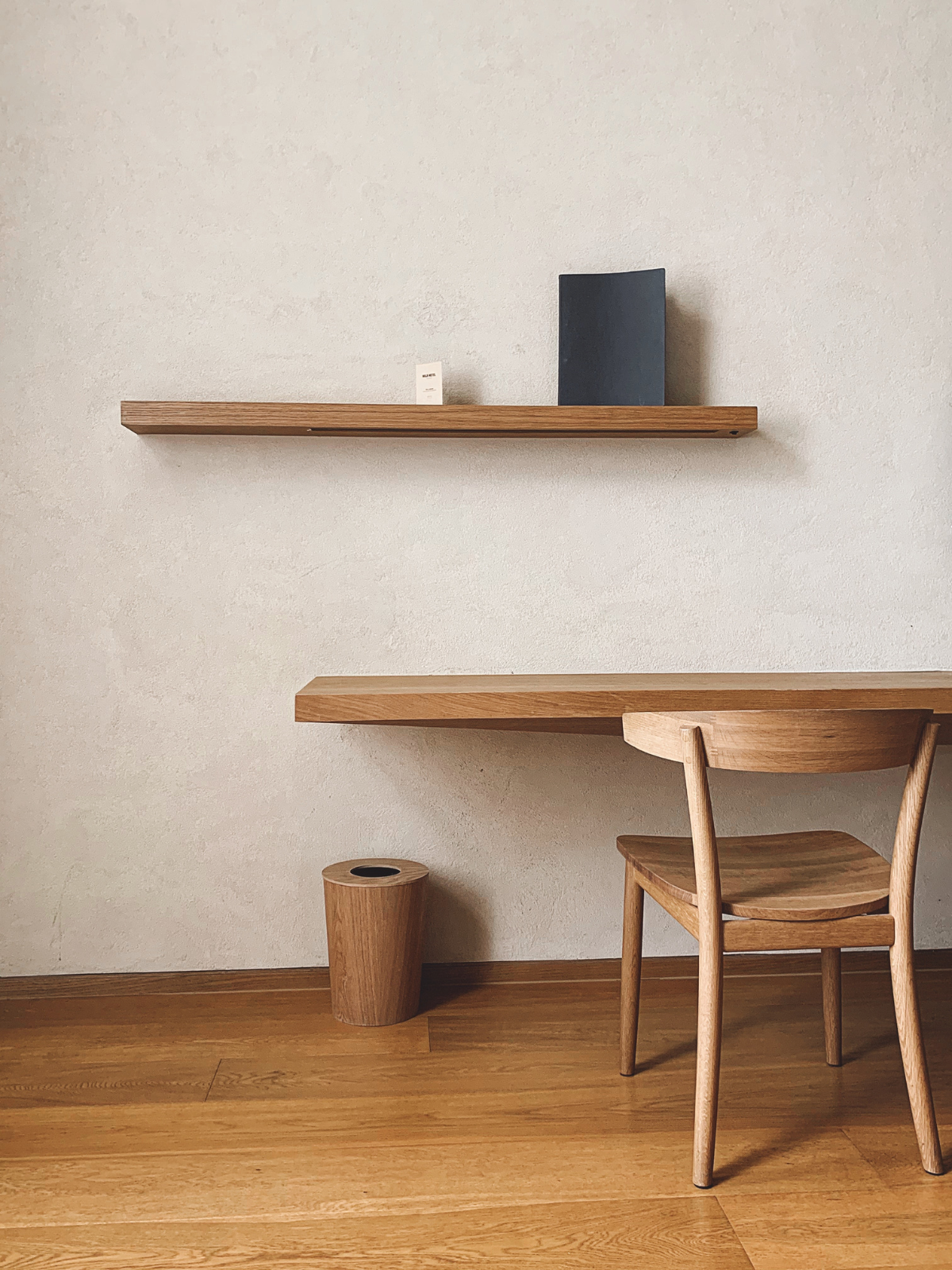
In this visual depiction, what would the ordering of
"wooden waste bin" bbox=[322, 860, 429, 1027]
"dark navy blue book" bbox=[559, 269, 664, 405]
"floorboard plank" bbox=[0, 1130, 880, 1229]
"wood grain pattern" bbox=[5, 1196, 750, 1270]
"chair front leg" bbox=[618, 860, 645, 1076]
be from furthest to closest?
"dark navy blue book" bbox=[559, 269, 664, 405] → "wooden waste bin" bbox=[322, 860, 429, 1027] → "chair front leg" bbox=[618, 860, 645, 1076] → "floorboard plank" bbox=[0, 1130, 880, 1229] → "wood grain pattern" bbox=[5, 1196, 750, 1270]

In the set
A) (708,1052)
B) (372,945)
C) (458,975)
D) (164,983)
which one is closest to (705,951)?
(708,1052)

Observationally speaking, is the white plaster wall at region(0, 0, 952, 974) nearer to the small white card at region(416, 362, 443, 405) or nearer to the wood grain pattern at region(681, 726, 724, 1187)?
the small white card at region(416, 362, 443, 405)

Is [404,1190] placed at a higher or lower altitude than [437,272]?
lower

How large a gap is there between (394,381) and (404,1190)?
5.51 ft

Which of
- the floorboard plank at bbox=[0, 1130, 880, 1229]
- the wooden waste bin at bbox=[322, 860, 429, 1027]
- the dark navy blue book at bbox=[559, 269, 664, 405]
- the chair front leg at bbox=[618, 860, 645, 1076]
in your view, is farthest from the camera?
the dark navy blue book at bbox=[559, 269, 664, 405]

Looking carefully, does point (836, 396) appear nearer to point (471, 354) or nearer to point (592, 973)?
point (471, 354)

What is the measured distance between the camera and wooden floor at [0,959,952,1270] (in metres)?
1.47

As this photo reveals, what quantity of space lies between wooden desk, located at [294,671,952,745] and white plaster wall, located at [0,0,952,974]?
33 cm

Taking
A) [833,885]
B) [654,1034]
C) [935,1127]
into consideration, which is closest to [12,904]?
[654,1034]

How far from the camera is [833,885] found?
174cm

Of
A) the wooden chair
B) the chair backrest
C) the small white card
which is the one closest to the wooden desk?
the wooden chair

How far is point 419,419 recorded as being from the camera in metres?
2.28

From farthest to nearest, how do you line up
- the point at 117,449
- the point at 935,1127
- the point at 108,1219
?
1. the point at 117,449
2. the point at 935,1127
3. the point at 108,1219

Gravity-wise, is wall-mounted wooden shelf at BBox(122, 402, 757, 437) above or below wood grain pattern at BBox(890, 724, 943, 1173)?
above
